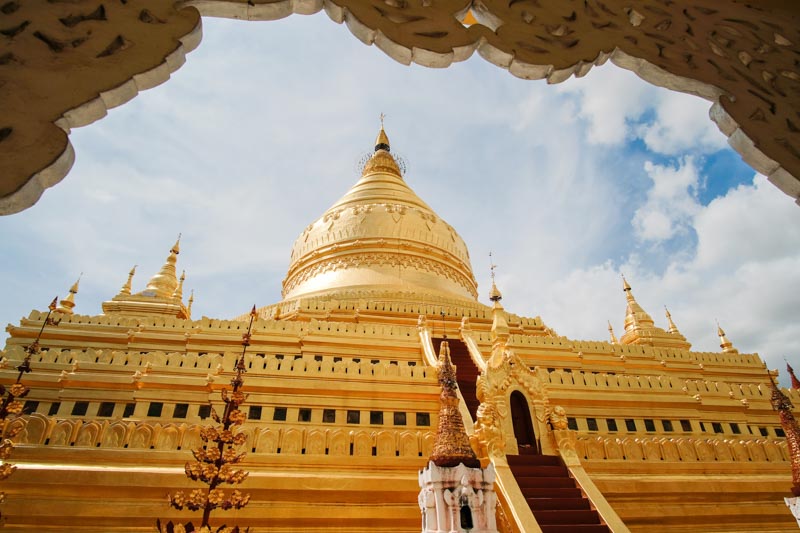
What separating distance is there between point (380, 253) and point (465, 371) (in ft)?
40.0

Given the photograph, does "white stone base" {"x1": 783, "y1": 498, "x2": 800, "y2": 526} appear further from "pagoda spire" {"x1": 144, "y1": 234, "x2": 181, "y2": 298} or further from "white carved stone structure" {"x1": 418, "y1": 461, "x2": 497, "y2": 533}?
"pagoda spire" {"x1": 144, "y1": 234, "x2": 181, "y2": 298}

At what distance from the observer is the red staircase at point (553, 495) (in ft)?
25.4

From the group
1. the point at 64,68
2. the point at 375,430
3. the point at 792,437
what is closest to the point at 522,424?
the point at 375,430

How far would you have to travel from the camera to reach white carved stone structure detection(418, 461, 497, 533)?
6.91m

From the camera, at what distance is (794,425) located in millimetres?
9859

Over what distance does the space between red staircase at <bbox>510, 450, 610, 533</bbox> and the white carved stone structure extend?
1374 mm

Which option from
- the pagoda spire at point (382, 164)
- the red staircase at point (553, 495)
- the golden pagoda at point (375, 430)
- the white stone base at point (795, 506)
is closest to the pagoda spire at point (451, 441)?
the golden pagoda at point (375, 430)

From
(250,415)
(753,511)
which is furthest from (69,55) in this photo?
(753,511)

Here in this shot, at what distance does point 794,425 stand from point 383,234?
1970 centimetres

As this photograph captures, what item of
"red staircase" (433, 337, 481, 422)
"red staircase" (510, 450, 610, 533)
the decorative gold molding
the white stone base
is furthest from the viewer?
"red staircase" (433, 337, 481, 422)

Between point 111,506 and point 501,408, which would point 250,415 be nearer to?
point 111,506

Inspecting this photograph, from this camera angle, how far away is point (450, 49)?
9.68ft

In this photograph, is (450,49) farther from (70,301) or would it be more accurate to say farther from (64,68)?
(70,301)

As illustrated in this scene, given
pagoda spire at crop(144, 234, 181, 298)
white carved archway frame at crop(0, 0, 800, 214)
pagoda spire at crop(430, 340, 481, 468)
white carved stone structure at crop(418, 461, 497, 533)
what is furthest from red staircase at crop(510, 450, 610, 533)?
pagoda spire at crop(144, 234, 181, 298)
